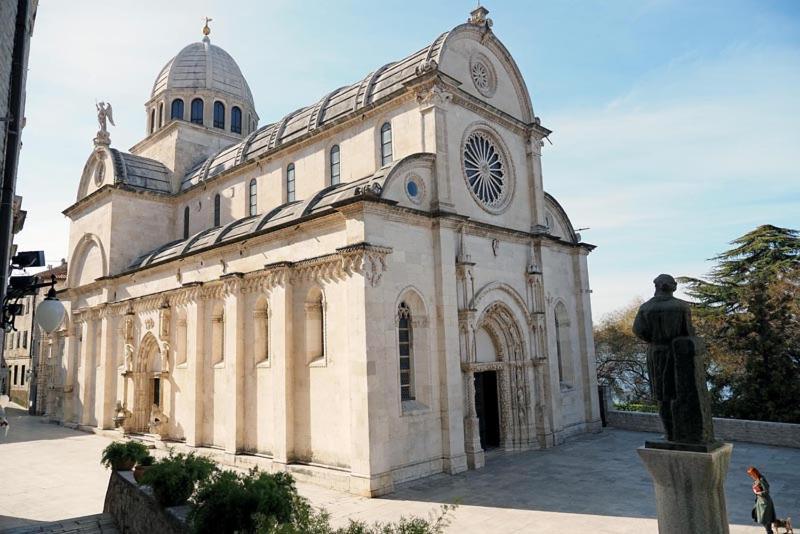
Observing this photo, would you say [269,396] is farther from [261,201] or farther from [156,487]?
[261,201]

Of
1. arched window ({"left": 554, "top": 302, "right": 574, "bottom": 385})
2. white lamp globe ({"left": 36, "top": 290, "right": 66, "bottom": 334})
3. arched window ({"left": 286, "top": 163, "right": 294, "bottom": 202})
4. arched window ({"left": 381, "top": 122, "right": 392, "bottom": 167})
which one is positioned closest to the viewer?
white lamp globe ({"left": 36, "top": 290, "right": 66, "bottom": 334})

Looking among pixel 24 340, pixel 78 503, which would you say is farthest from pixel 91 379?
pixel 24 340

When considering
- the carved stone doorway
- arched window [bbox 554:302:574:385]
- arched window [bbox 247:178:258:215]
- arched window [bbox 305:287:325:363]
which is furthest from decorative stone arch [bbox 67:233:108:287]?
arched window [bbox 554:302:574:385]

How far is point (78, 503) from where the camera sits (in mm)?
14883

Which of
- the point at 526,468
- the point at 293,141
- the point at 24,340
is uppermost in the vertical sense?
the point at 293,141

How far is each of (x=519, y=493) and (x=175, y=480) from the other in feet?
29.7

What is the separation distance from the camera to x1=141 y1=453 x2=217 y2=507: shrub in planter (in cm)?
1013

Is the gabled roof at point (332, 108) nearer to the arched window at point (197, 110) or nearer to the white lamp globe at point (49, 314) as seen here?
the arched window at point (197, 110)

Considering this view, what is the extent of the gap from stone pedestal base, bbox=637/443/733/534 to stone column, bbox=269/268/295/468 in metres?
12.8

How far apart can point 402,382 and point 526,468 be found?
16.5ft

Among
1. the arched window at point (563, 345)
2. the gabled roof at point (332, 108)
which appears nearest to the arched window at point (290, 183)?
the gabled roof at point (332, 108)

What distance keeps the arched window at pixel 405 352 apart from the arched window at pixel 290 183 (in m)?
9.40

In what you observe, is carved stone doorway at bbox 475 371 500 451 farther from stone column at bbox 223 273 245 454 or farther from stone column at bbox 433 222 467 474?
stone column at bbox 223 273 245 454

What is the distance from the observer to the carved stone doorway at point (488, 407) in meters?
20.5
